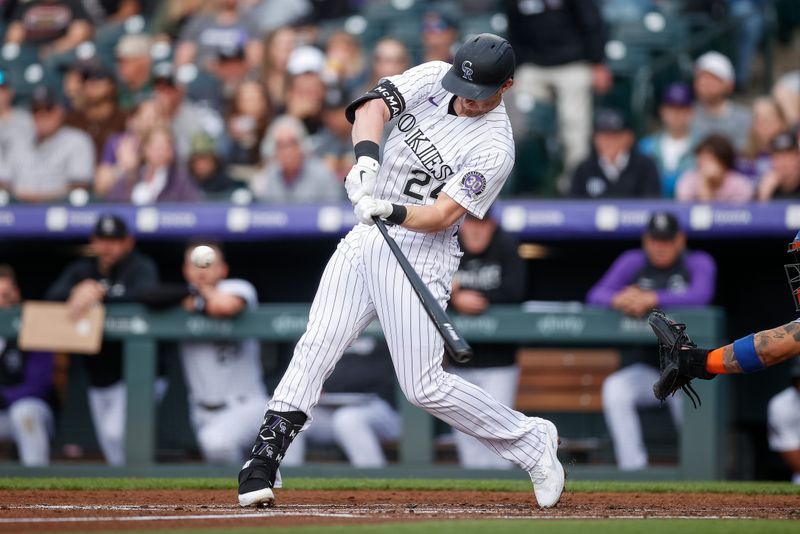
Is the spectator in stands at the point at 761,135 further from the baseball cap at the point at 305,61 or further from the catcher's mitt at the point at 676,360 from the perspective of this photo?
the catcher's mitt at the point at 676,360

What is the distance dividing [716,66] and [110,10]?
5208mm

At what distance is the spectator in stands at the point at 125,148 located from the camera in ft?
30.1

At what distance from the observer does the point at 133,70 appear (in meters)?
10.2

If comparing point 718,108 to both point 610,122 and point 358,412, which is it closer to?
point 610,122

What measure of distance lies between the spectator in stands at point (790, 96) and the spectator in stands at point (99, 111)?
4.63m

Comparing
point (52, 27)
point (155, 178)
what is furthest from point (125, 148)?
point (52, 27)

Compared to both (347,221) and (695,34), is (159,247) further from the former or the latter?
(695,34)

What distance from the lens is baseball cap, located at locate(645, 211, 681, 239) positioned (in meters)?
7.50

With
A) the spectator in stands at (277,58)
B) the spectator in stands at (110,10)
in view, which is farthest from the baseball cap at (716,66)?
the spectator in stands at (110,10)

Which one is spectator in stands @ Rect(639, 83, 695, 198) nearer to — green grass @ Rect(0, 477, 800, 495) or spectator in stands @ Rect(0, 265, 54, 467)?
green grass @ Rect(0, 477, 800, 495)

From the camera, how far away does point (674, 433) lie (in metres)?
7.23

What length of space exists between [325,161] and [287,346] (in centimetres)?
161

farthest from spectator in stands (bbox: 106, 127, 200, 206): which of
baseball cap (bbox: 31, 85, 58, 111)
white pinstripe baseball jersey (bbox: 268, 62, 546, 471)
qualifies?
white pinstripe baseball jersey (bbox: 268, 62, 546, 471)

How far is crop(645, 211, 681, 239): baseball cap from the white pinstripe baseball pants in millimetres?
2804
